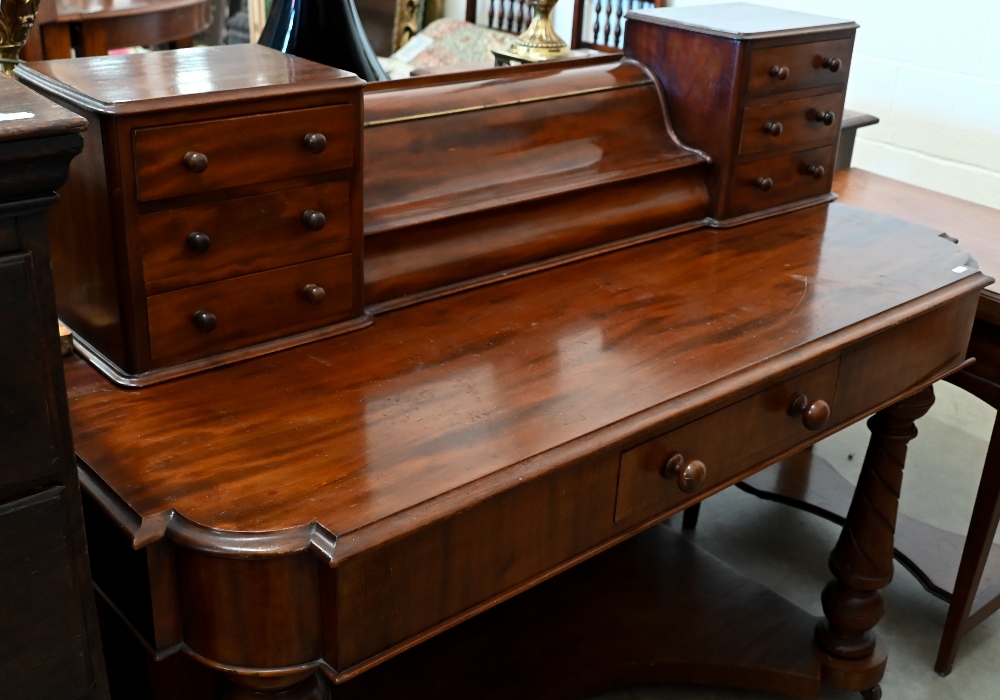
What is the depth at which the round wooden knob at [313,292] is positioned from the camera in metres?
1.33

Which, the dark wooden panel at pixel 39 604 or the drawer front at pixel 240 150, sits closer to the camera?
the dark wooden panel at pixel 39 604

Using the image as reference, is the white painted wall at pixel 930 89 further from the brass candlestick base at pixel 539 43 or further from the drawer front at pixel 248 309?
the drawer front at pixel 248 309

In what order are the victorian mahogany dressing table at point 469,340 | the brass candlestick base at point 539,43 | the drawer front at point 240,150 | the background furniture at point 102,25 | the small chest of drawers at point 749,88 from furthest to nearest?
the background furniture at point 102,25 → the brass candlestick base at point 539,43 → the small chest of drawers at point 749,88 → the drawer front at point 240,150 → the victorian mahogany dressing table at point 469,340

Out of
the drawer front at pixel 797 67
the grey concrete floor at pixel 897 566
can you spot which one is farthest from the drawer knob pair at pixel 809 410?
the grey concrete floor at pixel 897 566

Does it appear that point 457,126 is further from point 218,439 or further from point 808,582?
point 808,582

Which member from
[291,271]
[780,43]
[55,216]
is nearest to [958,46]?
[780,43]

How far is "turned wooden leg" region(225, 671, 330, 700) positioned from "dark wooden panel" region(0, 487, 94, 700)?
0.18m

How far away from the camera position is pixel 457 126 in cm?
156

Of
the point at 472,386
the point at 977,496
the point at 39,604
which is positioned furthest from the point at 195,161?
the point at 977,496

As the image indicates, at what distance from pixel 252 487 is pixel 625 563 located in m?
1.31

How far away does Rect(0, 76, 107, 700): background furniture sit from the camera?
74 cm

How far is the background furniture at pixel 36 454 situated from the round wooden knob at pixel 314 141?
45 centimetres

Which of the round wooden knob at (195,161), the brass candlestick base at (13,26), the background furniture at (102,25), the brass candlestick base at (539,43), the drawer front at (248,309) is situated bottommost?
the drawer front at (248,309)

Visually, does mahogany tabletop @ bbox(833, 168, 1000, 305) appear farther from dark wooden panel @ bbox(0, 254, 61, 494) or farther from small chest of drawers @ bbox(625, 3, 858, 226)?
dark wooden panel @ bbox(0, 254, 61, 494)
